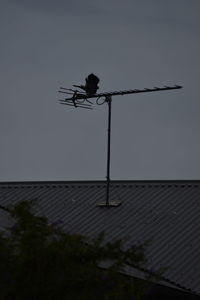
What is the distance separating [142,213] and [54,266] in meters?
12.4

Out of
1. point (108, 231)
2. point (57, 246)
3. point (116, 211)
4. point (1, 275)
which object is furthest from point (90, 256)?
point (116, 211)

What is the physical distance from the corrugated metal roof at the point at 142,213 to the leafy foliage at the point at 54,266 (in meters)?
5.76

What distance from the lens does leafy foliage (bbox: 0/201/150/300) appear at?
11.2 m

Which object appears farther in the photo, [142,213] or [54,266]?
[142,213]

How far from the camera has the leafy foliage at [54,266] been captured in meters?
11.2

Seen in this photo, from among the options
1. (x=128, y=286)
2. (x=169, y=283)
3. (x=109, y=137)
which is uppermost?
(x=109, y=137)

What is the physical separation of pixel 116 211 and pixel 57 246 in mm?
12659

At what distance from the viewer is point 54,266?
1141 centimetres

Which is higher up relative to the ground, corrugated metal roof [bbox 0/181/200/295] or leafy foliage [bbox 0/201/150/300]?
leafy foliage [bbox 0/201/150/300]

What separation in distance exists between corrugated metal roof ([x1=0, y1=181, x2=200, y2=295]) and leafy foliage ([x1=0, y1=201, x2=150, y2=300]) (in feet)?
18.9

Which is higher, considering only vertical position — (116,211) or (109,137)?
(109,137)

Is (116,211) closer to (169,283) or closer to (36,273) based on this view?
(169,283)

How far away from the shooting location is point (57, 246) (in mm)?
11547

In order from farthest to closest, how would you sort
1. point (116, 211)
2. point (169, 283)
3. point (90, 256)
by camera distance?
point (116, 211)
point (169, 283)
point (90, 256)
